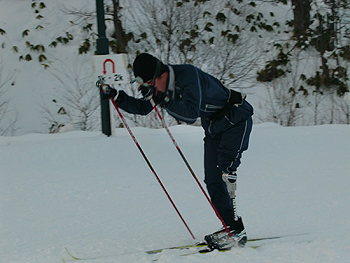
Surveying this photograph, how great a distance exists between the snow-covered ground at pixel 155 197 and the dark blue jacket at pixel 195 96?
95cm

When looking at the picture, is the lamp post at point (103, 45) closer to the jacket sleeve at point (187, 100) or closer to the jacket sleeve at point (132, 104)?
the jacket sleeve at point (132, 104)

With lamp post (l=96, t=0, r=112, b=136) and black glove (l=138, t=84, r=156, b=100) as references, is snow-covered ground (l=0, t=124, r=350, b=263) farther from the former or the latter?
black glove (l=138, t=84, r=156, b=100)

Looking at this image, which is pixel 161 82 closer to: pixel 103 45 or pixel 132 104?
pixel 132 104

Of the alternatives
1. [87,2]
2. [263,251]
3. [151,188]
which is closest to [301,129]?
[151,188]

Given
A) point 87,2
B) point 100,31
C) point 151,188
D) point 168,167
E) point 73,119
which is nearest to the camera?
point 151,188

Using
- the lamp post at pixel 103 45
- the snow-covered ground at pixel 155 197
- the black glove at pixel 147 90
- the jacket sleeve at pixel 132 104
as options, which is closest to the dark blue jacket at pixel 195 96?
the black glove at pixel 147 90

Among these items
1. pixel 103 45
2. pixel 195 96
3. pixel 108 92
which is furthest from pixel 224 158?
pixel 103 45

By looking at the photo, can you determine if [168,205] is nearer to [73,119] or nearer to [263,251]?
[263,251]

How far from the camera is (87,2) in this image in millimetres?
12320

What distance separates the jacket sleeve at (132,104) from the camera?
3.04 m

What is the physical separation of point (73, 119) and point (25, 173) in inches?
138

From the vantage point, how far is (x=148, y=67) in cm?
264

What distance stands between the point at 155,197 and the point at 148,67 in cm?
199

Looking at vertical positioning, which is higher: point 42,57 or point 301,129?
point 42,57
